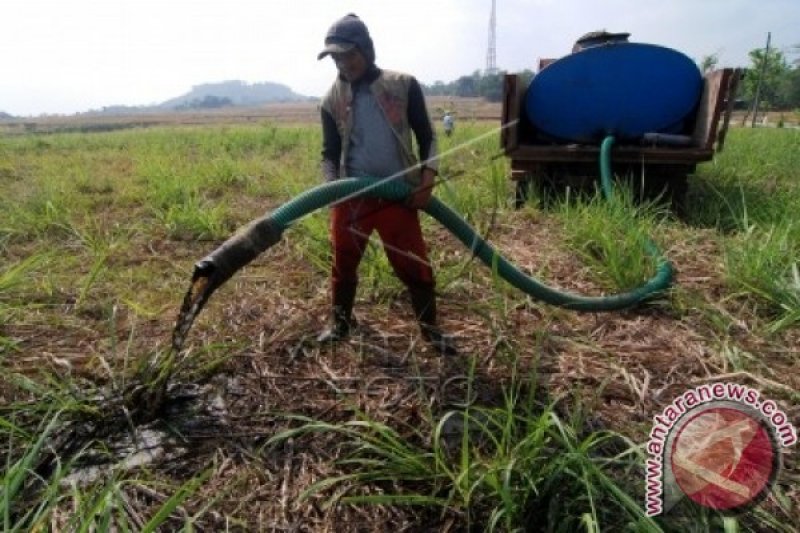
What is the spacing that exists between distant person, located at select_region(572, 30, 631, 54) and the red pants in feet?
9.81

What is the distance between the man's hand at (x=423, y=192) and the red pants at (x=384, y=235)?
7cm

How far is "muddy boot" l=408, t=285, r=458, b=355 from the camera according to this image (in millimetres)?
2318

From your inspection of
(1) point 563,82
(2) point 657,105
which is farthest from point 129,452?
(2) point 657,105

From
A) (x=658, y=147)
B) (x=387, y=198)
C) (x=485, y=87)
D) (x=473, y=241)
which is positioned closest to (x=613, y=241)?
(x=473, y=241)

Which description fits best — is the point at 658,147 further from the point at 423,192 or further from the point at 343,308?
the point at 343,308

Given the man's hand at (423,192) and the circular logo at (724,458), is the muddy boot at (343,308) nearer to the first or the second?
the man's hand at (423,192)

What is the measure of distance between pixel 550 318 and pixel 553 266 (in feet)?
2.59

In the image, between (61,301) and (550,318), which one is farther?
(61,301)

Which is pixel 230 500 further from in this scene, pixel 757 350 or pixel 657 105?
pixel 657 105

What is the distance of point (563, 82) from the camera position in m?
4.15

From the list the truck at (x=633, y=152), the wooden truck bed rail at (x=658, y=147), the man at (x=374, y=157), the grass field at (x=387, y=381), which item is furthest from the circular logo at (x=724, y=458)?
the wooden truck bed rail at (x=658, y=147)

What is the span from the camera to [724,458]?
4.74 feet

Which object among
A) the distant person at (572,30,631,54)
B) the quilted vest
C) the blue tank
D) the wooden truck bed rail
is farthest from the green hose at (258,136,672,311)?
the distant person at (572,30,631,54)

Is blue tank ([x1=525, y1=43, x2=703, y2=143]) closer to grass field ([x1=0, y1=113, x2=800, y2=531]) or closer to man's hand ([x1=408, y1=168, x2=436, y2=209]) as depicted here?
grass field ([x1=0, y1=113, x2=800, y2=531])
